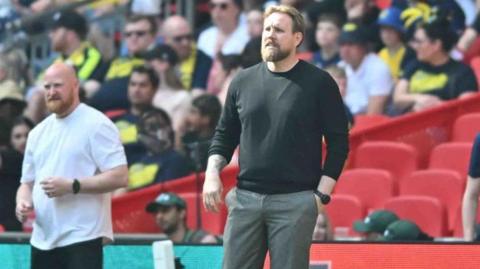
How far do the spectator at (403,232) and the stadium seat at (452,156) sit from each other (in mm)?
1984

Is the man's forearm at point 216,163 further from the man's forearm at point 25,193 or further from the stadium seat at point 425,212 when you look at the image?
the stadium seat at point 425,212

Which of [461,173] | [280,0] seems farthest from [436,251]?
[280,0]

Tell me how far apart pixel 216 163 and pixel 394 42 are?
24.7 feet

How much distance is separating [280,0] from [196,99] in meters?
3.42

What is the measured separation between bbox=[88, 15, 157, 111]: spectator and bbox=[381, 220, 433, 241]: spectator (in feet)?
17.9

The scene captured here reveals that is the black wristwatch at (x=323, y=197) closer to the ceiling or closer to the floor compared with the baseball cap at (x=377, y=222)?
closer to the ceiling

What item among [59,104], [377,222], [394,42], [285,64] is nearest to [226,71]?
[394,42]

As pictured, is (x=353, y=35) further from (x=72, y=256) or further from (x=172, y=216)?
(x=72, y=256)

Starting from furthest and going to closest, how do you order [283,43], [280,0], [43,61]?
[43,61], [280,0], [283,43]

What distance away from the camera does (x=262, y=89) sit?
8.89 metres

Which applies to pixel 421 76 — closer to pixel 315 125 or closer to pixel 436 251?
pixel 436 251

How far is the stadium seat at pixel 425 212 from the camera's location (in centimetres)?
1316

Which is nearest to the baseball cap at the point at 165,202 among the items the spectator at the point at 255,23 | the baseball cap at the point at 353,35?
the baseball cap at the point at 353,35

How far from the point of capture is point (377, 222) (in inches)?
485
